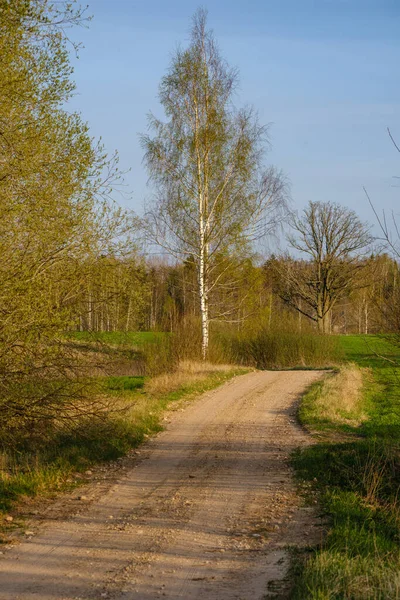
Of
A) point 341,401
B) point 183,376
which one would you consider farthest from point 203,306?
point 341,401

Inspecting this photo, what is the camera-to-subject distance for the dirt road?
5.68 meters

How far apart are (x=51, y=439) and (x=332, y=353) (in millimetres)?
27156

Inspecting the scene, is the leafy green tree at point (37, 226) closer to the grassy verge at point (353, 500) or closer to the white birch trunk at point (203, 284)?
the grassy verge at point (353, 500)

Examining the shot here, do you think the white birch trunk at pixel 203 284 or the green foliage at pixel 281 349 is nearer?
the white birch trunk at pixel 203 284

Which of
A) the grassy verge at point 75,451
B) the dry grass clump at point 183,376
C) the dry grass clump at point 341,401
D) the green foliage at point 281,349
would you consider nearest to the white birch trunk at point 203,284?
the dry grass clump at point 183,376

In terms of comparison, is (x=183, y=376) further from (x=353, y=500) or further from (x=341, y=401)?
(x=353, y=500)

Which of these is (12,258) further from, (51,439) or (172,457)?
(172,457)

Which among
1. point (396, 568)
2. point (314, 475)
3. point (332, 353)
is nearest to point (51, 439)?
point (314, 475)

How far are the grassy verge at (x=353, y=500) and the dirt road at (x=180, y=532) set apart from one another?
34 centimetres

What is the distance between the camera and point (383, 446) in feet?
34.8

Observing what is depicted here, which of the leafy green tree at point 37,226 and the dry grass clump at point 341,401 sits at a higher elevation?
the leafy green tree at point 37,226

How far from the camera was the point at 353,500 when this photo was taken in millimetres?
8414

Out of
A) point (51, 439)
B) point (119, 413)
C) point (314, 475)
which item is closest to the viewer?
point (314, 475)

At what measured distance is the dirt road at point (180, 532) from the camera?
5.68m
